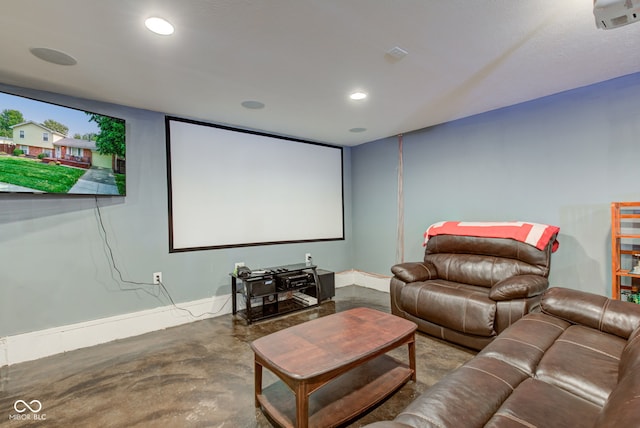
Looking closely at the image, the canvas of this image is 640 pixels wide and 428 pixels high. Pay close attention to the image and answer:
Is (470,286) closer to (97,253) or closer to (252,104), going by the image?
(252,104)

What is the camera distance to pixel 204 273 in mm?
3568

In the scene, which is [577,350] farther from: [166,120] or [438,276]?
[166,120]

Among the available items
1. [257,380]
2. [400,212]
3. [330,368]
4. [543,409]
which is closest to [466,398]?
[543,409]

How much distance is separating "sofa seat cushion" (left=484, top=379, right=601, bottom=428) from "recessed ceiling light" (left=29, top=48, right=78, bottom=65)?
131 inches

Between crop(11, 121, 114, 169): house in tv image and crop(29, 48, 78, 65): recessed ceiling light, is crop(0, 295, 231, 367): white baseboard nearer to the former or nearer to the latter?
crop(11, 121, 114, 169): house in tv image

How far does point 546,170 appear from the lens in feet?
10.2

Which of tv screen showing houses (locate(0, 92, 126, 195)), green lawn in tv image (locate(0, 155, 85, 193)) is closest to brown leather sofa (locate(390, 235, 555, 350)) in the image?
tv screen showing houses (locate(0, 92, 126, 195))

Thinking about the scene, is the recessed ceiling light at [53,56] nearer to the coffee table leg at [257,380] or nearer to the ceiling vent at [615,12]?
the coffee table leg at [257,380]

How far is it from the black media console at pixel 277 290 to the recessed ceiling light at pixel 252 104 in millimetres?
1913

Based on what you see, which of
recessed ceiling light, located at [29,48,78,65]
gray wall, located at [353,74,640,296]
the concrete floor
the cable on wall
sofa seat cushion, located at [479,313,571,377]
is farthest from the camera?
the cable on wall

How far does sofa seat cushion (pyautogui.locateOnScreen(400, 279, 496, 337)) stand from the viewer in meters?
2.41

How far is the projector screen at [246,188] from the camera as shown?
3457mm

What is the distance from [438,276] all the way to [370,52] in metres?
2.47

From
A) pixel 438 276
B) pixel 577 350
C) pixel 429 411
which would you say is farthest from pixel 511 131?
pixel 429 411
